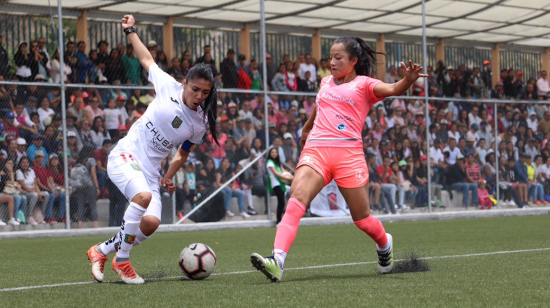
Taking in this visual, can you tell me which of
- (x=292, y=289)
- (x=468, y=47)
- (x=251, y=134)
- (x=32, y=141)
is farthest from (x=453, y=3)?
(x=292, y=289)

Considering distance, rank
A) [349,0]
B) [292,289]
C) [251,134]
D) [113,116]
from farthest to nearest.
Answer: [349,0] → [251,134] → [113,116] → [292,289]

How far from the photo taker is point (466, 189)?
20.5 m

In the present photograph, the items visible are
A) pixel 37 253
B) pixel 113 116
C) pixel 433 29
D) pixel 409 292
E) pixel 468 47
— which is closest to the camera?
pixel 409 292

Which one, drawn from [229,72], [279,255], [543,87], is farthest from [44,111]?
[543,87]

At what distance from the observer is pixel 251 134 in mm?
17641

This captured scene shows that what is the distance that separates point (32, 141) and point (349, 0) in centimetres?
924

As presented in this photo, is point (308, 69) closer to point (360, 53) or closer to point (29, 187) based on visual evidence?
point (29, 187)

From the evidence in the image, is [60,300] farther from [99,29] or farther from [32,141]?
[99,29]

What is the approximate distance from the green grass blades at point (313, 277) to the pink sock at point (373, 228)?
30cm

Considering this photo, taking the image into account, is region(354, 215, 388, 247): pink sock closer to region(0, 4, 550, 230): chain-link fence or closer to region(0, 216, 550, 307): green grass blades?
region(0, 216, 550, 307): green grass blades

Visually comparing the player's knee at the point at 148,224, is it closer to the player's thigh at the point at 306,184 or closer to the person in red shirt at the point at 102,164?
the player's thigh at the point at 306,184

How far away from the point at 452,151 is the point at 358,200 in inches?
550

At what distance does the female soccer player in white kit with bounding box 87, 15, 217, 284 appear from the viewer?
680cm

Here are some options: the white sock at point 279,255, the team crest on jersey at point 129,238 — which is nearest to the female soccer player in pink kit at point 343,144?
the white sock at point 279,255
